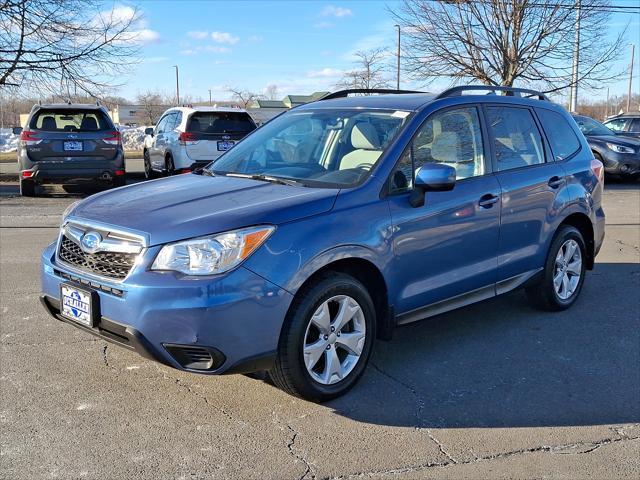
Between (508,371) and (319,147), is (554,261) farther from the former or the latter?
(319,147)

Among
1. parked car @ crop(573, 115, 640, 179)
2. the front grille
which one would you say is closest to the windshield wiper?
the front grille

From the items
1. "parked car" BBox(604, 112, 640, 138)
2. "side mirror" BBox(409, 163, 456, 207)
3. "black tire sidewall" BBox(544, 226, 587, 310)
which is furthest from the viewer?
"parked car" BBox(604, 112, 640, 138)

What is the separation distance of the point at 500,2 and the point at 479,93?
17586 mm

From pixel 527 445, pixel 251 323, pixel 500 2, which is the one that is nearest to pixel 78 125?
pixel 251 323

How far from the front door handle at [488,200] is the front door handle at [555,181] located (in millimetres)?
818

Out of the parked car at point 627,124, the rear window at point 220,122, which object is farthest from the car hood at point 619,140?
the rear window at point 220,122

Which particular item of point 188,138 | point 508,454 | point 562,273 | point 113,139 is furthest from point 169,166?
point 508,454

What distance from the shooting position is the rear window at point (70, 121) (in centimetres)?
1206

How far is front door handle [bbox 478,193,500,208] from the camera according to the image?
4.54m

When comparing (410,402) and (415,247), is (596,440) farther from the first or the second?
(415,247)

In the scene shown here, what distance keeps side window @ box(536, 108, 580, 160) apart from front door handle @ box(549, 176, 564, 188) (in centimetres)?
25

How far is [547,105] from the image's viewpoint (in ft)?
18.3

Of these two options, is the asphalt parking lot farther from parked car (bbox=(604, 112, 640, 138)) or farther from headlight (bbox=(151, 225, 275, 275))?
parked car (bbox=(604, 112, 640, 138))

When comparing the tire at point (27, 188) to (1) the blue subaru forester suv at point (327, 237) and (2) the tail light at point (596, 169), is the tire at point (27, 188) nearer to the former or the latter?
(1) the blue subaru forester suv at point (327, 237)
